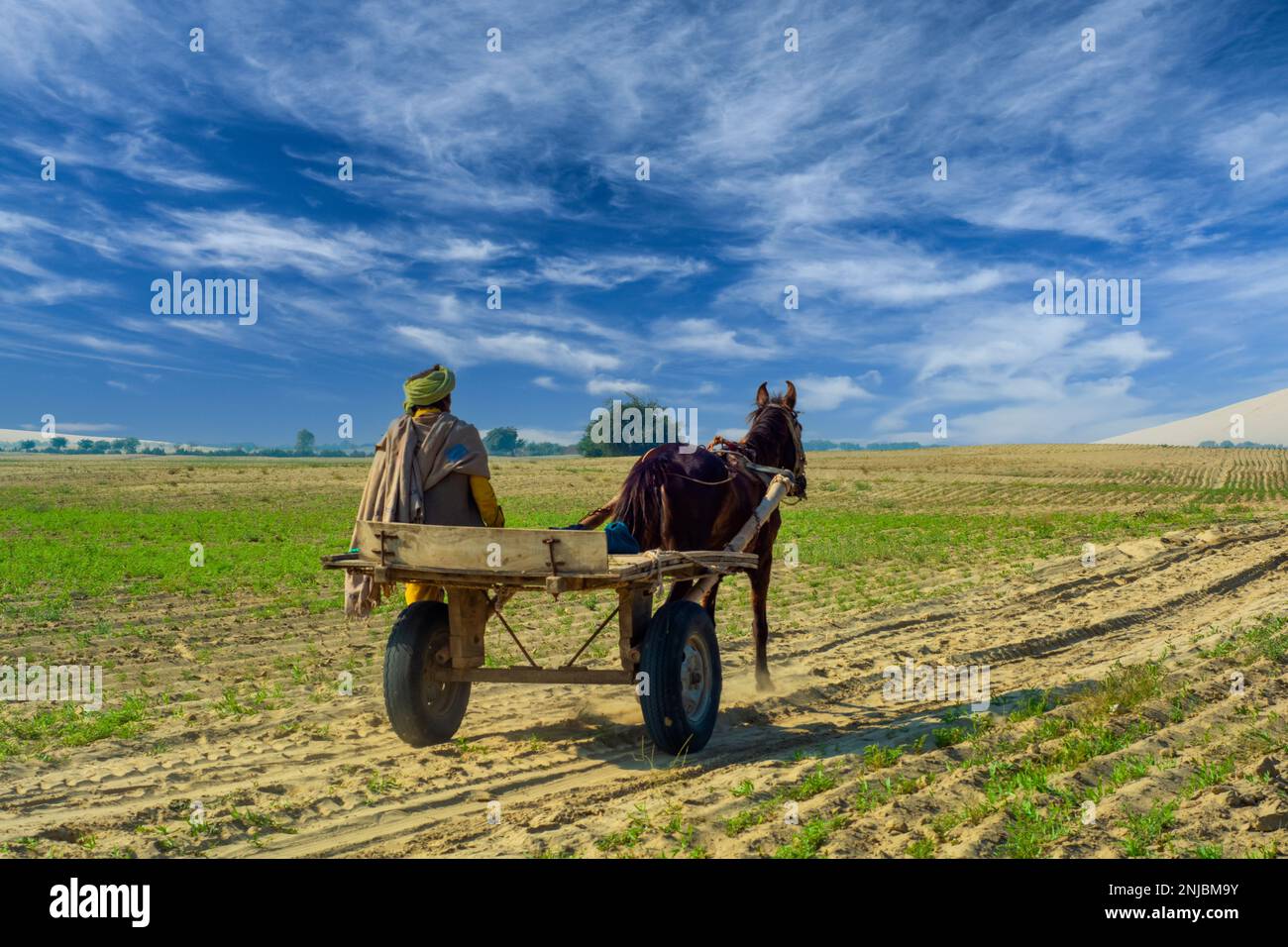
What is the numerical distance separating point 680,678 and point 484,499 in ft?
5.99

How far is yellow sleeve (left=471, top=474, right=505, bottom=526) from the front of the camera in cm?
606

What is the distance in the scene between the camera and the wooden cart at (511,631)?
5184 millimetres

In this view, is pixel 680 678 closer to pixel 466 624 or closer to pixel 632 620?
pixel 632 620

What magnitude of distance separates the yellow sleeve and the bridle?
243cm

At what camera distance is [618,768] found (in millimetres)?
5742

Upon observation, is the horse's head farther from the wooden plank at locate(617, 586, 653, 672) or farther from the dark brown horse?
the wooden plank at locate(617, 586, 653, 672)

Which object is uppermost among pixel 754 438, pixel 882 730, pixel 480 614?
pixel 754 438

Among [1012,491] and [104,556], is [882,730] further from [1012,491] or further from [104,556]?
[1012,491]

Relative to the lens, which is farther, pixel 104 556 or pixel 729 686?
pixel 104 556

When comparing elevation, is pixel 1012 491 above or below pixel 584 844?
above

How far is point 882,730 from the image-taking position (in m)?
6.57
